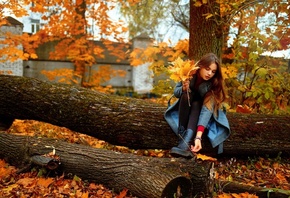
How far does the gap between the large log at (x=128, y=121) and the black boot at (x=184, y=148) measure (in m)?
0.66

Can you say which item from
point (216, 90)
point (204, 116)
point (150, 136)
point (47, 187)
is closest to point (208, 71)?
point (216, 90)

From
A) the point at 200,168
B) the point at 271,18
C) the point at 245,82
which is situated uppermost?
the point at 271,18

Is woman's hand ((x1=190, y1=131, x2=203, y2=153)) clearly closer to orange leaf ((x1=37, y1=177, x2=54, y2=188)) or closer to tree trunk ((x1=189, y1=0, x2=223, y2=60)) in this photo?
orange leaf ((x1=37, y1=177, x2=54, y2=188))

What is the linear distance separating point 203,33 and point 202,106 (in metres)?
2.51

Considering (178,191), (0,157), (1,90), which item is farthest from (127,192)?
(1,90)

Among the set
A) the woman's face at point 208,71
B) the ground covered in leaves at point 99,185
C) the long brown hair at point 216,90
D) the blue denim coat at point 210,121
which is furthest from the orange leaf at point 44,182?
the woman's face at point 208,71

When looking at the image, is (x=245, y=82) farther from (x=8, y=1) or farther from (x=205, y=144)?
(x=8, y=1)

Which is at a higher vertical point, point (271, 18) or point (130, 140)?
point (271, 18)

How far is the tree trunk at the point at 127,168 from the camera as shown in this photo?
10.1ft

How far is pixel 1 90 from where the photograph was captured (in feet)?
16.7

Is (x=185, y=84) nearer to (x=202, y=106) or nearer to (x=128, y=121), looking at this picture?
(x=202, y=106)

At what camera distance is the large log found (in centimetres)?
442

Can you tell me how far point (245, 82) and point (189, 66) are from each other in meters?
3.87

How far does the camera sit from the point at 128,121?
175 inches
